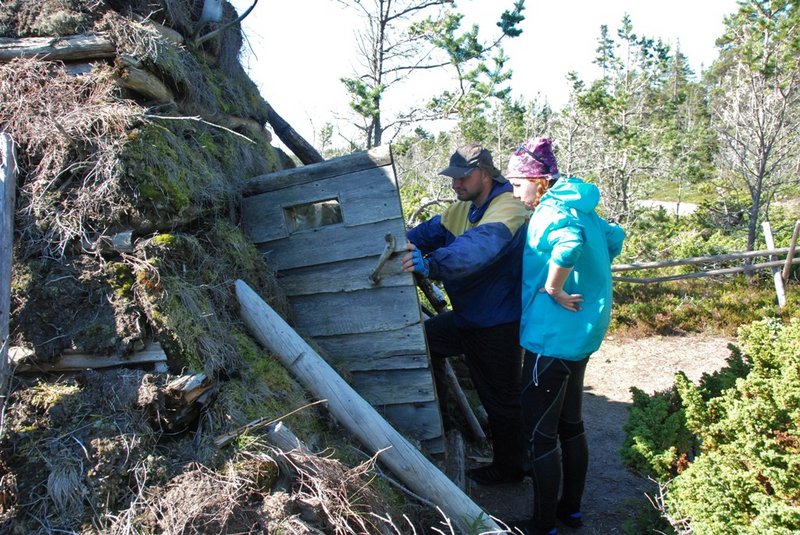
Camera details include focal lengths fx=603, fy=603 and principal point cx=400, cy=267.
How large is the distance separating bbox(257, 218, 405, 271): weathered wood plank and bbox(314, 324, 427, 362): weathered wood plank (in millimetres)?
549

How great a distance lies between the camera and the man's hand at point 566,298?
352 centimetres

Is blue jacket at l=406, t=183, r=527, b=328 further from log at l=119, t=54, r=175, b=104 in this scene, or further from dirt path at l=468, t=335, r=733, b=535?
log at l=119, t=54, r=175, b=104

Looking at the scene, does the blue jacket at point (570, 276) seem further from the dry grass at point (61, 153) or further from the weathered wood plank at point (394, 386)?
the dry grass at point (61, 153)

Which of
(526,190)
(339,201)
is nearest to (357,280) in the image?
(339,201)

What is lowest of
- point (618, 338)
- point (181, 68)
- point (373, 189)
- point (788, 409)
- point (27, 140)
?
point (618, 338)

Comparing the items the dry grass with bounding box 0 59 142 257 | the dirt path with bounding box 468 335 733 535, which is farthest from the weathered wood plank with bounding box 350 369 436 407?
the dry grass with bounding box 0 59 142 257

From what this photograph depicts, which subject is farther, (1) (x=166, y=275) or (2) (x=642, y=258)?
(2) (x=642, y=258)

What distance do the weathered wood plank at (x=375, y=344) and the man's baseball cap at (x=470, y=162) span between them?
112 cm

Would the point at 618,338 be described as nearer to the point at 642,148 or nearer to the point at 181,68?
the point at 642,148

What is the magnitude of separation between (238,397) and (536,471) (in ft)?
6.18

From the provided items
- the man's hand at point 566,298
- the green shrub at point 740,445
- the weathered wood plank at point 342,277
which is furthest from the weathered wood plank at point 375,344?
the green shrub at point 740,445

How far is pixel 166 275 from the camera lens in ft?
11.3

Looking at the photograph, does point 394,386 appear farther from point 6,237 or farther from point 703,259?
point 703,259

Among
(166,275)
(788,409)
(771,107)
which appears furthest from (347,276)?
(771,107)
